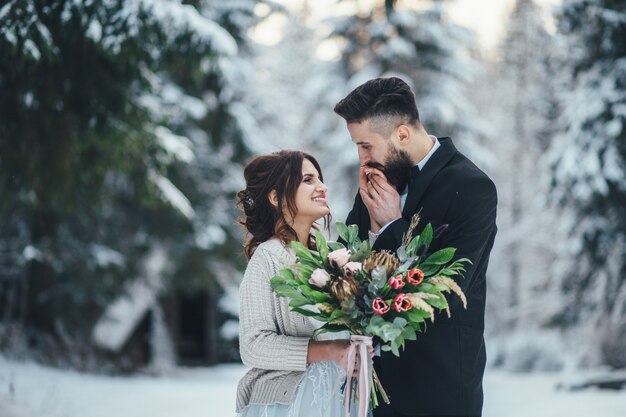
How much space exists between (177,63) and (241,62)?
7.73 metres

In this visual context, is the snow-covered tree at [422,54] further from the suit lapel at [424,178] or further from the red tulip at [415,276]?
the red tulip at [415,276]

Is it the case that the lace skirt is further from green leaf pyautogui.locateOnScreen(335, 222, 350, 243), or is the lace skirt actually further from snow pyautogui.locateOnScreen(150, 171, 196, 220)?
snow pyautogui.locateOnScreen(150, 171, 196, 220)

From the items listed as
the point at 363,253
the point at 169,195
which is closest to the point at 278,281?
the point at 363,253

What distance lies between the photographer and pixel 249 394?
13.1 feet

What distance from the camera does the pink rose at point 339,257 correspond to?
3.49m

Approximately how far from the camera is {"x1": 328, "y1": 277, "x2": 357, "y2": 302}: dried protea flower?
133 inches

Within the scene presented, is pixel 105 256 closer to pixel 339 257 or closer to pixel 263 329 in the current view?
pixel 263 329

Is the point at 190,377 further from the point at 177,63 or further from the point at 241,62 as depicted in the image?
the point at 177,63

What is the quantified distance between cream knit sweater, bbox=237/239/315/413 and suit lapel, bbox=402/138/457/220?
2.11ft

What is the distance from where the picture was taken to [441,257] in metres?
3.46

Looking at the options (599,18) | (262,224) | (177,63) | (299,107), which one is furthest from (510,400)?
(299,107)

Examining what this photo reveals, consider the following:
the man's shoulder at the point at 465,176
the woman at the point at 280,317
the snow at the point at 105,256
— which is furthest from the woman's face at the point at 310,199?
the snow at the point at 105,256

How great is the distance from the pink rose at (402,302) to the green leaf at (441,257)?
234 millimetres

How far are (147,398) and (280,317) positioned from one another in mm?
10102
